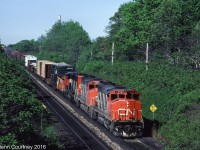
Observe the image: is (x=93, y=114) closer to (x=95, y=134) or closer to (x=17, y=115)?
(x=95, y=134)

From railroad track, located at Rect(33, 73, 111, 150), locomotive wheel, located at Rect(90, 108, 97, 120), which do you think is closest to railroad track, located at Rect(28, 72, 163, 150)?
railroad track, located at Rect(33, 73, 111, 150)

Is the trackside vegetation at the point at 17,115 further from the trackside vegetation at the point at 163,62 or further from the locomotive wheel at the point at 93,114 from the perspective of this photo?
the locomotive wheel at the point at 93,114

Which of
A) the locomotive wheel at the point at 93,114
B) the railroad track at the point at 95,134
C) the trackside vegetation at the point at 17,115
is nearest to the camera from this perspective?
the trackside vegetation at the point at 17,115

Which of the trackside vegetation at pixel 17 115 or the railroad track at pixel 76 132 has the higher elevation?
the trackside vegetation at pixel 17 115

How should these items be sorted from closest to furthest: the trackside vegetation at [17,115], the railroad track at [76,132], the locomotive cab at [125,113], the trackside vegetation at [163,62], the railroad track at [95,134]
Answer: the trackside vegetation at [17,115] → the railroad track at [76,132] → the railroad track at [95,134] → the locomotive cab at [125,113] → the trackside vegetation at [163,62]

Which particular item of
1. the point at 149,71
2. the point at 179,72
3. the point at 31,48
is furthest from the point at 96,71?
the point at 31,48

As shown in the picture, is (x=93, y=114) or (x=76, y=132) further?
(x=93, y=114)

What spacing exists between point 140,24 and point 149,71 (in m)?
16.9

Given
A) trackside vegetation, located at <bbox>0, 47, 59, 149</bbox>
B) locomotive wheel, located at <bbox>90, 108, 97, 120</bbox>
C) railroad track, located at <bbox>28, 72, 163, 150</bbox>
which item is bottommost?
railroad track, located at <bbox>28, 72, 163, 150</bbox>

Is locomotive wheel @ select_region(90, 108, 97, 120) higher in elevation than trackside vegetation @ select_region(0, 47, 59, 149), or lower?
lower

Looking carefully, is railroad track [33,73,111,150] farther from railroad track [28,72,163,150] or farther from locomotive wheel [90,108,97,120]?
locomotive wheel [90,108,97,120]

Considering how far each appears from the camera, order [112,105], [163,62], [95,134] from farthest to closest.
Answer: [163,62]
[95,134]
[112,105]

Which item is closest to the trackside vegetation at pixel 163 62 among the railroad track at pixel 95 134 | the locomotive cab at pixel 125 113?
the railroad track at pixel 95 134

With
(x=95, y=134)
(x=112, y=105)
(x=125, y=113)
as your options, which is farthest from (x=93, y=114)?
(x=125, y=113)
